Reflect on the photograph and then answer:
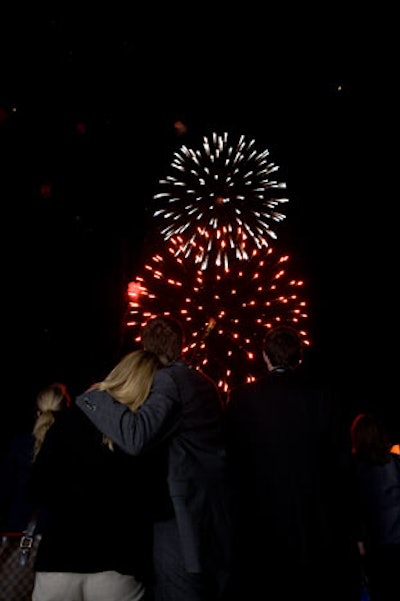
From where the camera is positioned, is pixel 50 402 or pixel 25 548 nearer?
pixel 25 548

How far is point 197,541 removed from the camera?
2463mm

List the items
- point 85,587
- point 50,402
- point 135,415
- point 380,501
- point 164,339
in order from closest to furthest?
point 85,587 < point 135,415 < point 164,339 < point 50,402 < point 380,501

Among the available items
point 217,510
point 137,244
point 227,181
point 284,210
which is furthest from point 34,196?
point 217,510

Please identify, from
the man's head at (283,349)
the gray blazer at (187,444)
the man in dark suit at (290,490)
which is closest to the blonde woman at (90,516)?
the gray blazer at (187,444)

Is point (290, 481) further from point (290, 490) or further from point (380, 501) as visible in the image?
point (380, 501)

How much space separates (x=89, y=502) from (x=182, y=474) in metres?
0.45

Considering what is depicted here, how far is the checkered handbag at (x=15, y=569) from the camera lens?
3439mm

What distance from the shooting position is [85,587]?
233 cm

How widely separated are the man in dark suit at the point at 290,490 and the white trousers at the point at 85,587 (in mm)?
613

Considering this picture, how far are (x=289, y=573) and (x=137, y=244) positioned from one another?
716 inches

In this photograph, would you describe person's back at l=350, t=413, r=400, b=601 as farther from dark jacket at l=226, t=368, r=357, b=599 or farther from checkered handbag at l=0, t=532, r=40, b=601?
checkered handbag at l=0, t=532, r=40, b=601

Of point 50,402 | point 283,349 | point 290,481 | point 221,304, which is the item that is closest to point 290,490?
point 290,481

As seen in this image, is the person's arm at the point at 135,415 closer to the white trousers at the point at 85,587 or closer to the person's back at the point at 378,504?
the white trousers at the point at 85,587

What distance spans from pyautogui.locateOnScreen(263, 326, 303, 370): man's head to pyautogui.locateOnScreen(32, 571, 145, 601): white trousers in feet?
5.19
